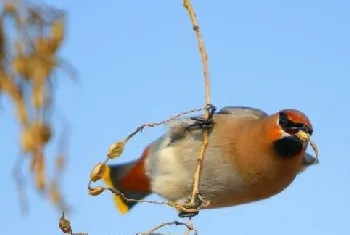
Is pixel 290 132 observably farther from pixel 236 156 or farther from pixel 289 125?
pixel 236 156

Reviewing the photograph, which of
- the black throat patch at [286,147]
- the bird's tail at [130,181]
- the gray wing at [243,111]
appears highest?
the gray wing at [243,111]

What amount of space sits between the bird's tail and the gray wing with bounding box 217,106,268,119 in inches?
22.7

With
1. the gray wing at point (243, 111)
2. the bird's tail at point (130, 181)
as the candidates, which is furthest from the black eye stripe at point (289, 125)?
the bird's tail at point (130, 181)

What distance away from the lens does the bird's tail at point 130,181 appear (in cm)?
394

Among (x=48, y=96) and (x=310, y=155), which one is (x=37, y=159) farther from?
(x=310, y=155)

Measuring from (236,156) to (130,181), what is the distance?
86cm

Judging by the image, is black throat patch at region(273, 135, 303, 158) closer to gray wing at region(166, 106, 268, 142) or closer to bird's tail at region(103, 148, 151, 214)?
gray wing at region(166, 106, 268, 142)

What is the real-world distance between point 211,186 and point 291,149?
49 cm

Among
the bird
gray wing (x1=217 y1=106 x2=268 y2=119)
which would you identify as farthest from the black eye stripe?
gray wing (x1=217 y1=106 x2=268 y2=119)

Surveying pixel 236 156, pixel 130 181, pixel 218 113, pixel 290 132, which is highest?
pixel 218 113

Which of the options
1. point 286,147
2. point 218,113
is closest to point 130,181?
point 218,113

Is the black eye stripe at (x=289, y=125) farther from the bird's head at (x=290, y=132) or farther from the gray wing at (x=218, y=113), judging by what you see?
the gray wing at (x=218, y=113)

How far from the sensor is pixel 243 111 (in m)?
3.86

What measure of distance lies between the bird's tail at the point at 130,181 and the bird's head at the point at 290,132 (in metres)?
0.89
